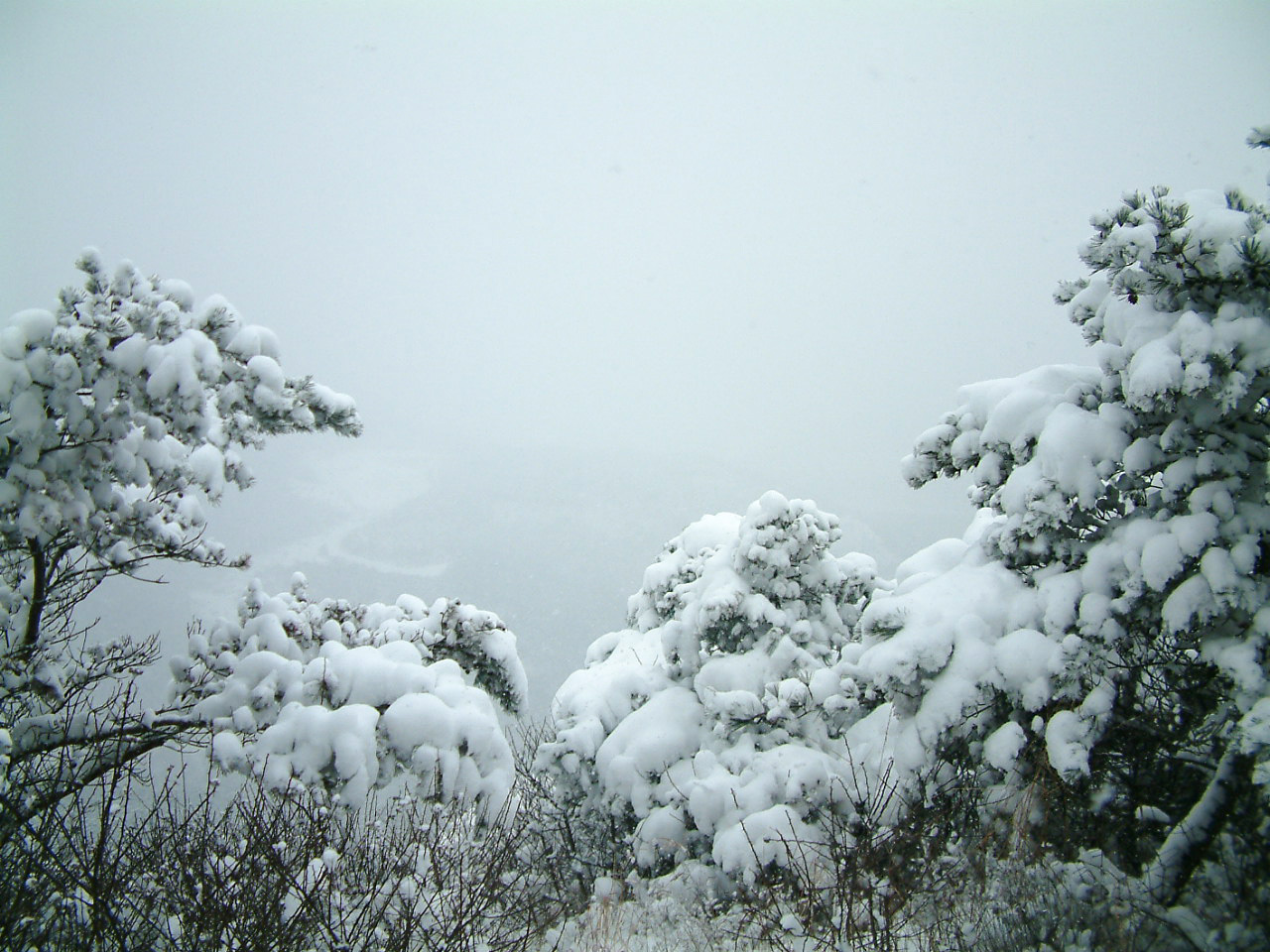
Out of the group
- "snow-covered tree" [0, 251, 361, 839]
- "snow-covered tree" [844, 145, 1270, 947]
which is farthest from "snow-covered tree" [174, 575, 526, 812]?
"snow-covered tree" [844, 145, 1270, 947]

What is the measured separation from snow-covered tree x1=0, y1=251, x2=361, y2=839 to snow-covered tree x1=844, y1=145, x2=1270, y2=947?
5.28 meters

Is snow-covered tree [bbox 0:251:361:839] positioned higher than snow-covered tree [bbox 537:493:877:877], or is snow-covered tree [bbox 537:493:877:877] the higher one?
snow-covered tree [bbox 0:251:361:839]

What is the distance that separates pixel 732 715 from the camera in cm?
629

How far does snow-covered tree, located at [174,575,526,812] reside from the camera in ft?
14.4

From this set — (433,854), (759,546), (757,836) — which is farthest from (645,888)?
(759,546)

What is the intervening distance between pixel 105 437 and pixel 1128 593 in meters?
7.18

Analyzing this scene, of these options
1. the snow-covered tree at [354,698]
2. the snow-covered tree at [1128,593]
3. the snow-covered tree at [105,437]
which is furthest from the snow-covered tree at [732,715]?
the snow-covered tree at [105,437]

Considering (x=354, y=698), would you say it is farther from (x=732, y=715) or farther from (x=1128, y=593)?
(x=1128, y=593)

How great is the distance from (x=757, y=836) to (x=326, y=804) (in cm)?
319

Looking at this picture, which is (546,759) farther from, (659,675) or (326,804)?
(326,804)

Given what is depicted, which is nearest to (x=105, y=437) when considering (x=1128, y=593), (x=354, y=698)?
(x=354, y=698)

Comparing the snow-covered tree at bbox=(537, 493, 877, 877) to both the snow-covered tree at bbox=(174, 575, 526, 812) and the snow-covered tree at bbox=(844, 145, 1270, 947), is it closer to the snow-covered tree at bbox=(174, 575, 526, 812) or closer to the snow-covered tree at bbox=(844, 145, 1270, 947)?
the snow-covered tree at bbox=(844, 145, 1270, 947)

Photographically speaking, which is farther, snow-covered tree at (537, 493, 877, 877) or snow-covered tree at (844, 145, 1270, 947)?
snow-covered tree at (537, 493, 877, 877)

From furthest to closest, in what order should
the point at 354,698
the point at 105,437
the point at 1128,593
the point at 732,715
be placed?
the point at 732,715
the point at 354,698
the point at 105,437
the point at 1128,593
